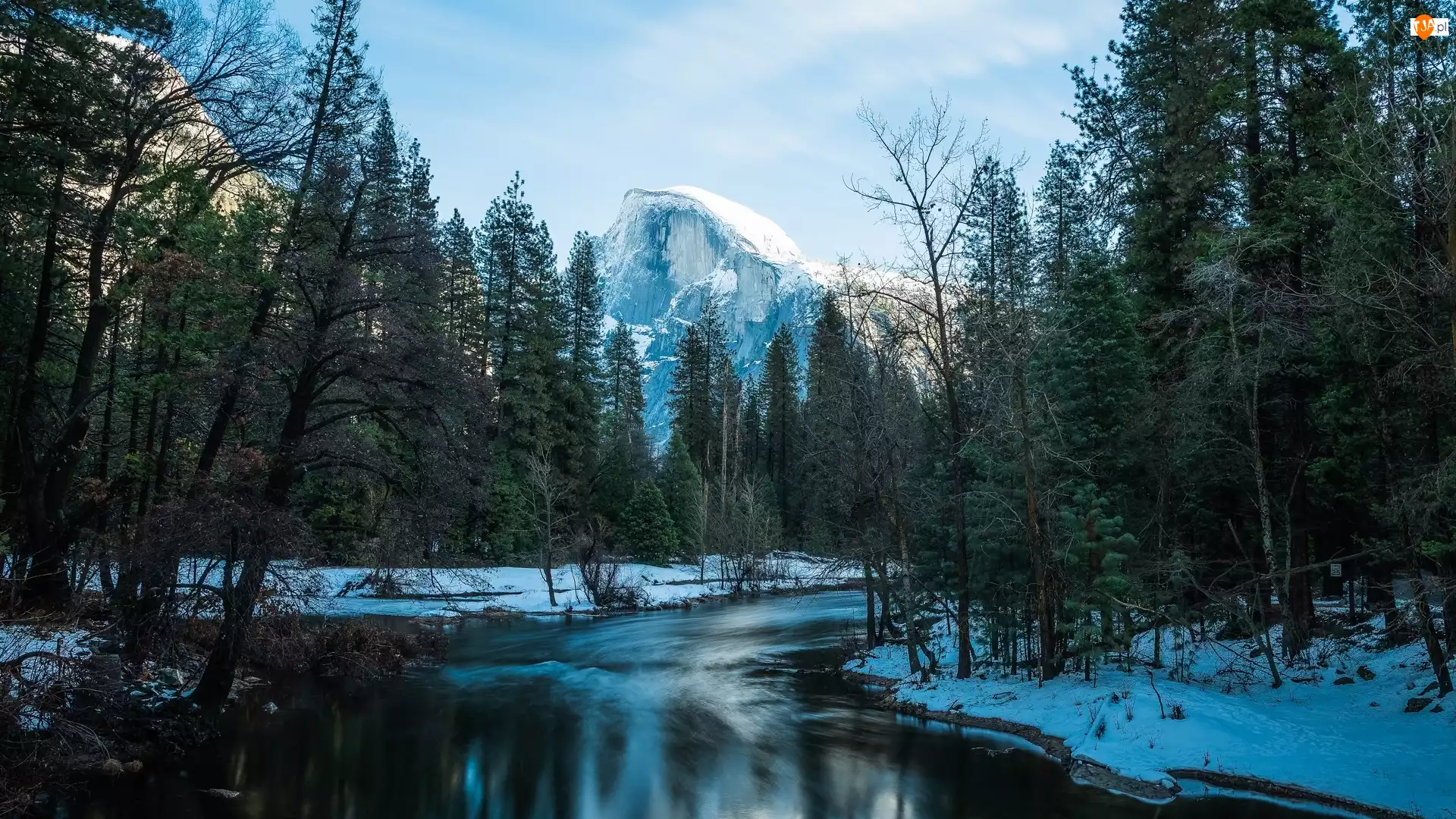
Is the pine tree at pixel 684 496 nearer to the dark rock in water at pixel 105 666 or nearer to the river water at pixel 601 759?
the river water at pixel 601 759

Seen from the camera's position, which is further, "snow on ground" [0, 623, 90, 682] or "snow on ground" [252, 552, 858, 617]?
"snow on ground" [252, 552, 858, 617]

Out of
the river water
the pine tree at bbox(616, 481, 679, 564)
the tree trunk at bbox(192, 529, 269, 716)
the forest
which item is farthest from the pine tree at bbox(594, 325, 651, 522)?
the tree trunk at bbox(192, 529, 269, 716)

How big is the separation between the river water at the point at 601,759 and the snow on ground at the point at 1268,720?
1114 millimetres

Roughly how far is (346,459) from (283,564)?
228 centimetres

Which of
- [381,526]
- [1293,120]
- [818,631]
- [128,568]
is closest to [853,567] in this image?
[818,631]

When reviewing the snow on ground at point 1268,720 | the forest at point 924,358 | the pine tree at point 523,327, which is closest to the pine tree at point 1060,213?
the forest at point 924,358

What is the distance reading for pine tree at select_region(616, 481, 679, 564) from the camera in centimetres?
4828

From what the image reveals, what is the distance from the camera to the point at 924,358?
22.8 m

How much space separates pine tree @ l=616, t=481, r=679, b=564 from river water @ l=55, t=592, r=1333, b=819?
2316 centimetres

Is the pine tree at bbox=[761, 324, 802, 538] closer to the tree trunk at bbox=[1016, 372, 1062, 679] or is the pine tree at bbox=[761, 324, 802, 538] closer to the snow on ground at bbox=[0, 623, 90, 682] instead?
the tree trunk at bbox=[1016, 372, 1062, 679]

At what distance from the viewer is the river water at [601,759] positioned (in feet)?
41.5

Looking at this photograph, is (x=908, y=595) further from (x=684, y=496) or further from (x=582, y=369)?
(x=582, y=369)

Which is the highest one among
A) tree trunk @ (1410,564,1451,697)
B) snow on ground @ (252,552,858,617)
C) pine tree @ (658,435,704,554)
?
pine tree @ (658,435,704,554)

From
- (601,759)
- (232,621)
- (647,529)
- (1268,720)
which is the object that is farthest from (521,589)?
(1268,720)
